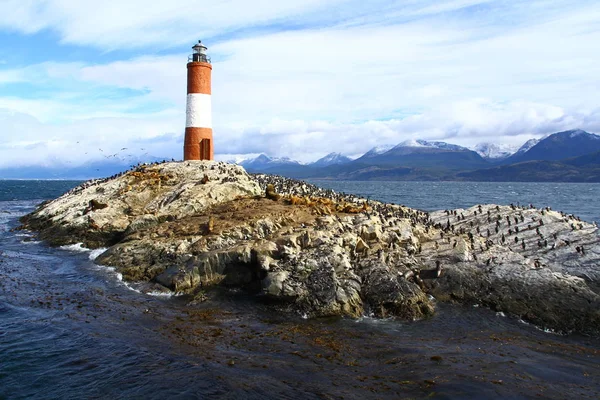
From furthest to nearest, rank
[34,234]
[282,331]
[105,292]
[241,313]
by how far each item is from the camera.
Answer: [34,234] → [105,292] → [241,313] → [282,331]

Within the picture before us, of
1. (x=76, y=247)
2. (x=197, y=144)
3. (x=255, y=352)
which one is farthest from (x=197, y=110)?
(x=255, y=352)

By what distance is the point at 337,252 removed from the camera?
25875mm

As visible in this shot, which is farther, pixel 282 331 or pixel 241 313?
pixel 241 313

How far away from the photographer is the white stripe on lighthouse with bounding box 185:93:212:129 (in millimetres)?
47094

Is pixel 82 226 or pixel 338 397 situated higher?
pixel 82 226

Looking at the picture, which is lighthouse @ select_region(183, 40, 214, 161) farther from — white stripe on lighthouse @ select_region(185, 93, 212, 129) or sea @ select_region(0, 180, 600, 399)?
sea @ select_region(0, 180, 600, 399)

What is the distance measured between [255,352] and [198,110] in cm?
3454

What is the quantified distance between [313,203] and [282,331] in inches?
647

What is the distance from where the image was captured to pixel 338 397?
14273 millimetres

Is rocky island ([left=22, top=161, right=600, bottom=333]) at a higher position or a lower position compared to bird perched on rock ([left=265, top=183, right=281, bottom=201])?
lower

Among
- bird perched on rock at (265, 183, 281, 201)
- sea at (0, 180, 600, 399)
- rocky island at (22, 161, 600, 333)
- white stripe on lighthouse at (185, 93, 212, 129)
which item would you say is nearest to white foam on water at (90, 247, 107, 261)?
rocky island at (22, 161, 600, 333)

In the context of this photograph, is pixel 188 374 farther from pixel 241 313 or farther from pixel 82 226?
pixel 82 226

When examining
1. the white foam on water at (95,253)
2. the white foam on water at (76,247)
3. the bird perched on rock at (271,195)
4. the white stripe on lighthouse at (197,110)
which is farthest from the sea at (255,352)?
the white stripe on lighthouse at (197,110)

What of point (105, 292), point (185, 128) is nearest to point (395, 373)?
point (105, 292)
